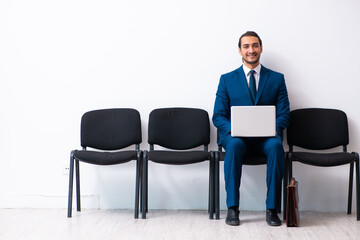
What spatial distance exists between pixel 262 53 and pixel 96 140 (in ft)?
5.00

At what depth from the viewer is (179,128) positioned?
11.9ft

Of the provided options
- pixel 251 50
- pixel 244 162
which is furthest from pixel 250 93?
pixel 244 162

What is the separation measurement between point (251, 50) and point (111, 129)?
127 centimetres

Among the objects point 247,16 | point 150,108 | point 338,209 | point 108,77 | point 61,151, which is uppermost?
point 247,16

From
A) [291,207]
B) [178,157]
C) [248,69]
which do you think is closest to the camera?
[291,207]

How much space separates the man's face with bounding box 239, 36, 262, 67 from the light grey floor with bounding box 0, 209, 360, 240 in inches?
46.8

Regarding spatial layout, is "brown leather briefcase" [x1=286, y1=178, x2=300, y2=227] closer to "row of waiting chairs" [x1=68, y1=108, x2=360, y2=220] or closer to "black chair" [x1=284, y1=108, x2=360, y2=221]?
"row of waiting chairs" [x1=68, y1=108, x2=360, y2=220]

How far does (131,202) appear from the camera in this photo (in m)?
3.72

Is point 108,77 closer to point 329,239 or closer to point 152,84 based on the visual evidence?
point 152,84

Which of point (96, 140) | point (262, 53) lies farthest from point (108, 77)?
point (262, 53)

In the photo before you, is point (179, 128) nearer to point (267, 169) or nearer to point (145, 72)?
point (145, 72)

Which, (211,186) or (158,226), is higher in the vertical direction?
(211,186)

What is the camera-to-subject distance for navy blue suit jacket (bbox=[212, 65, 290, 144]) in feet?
11.3

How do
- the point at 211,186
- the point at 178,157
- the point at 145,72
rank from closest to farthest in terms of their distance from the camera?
1. the point at 178,157
2. the point at 211,186
3. the point at 145,72
